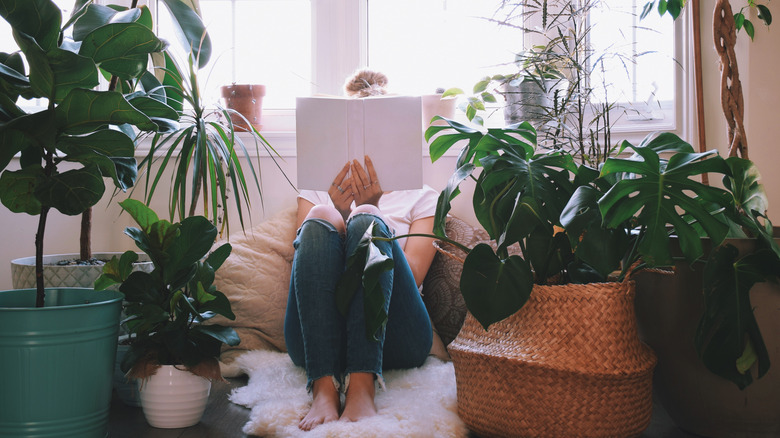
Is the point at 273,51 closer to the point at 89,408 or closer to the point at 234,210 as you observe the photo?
the point at 234,210

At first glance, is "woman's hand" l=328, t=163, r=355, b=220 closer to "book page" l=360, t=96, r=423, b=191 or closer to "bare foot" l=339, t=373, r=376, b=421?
"book page" l=360, t=96, r=423, b=191

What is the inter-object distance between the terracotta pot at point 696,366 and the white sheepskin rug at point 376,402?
0.47 m

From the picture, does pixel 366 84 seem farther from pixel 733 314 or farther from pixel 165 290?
pixel 733 314

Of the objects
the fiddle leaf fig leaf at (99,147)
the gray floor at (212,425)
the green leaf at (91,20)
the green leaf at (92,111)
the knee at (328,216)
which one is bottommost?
the gray floor at (212,425)

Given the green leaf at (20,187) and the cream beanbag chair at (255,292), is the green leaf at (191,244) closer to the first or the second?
the green leaf at (20,187)

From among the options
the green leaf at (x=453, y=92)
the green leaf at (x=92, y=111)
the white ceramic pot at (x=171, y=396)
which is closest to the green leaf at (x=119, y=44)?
the green leaf at (x=92, y=111)

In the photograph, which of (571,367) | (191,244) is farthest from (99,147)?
(571,367)

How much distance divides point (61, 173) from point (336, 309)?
26.3 inches

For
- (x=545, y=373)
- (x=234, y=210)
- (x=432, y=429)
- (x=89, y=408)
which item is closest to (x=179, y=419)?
(x=89, y=408)

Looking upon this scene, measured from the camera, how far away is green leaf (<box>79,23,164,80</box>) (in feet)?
3.87

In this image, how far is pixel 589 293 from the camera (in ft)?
3.99

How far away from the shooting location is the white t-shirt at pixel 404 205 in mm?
2125


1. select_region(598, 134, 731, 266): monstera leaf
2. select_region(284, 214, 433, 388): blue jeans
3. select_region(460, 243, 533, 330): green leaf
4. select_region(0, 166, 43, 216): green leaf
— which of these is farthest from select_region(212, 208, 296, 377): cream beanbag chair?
select_region(598, 134, 731, 266): monstera leaf

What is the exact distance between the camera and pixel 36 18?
1.11 metres
